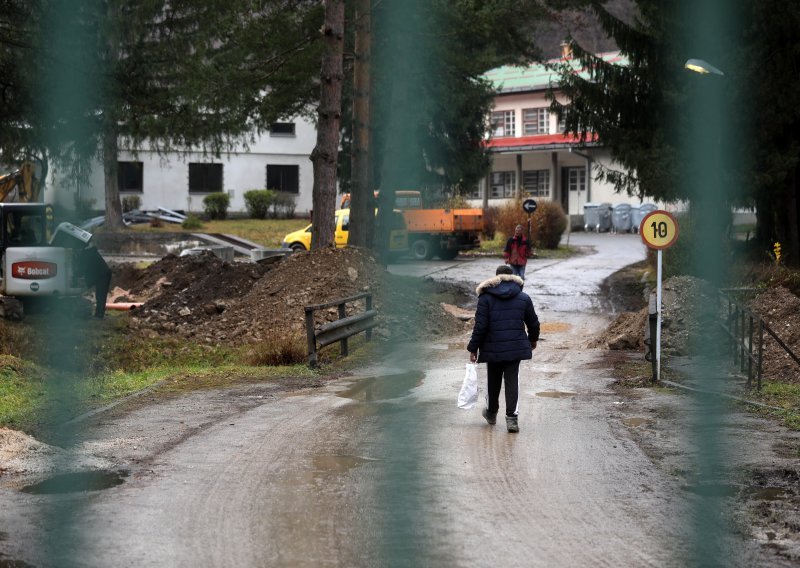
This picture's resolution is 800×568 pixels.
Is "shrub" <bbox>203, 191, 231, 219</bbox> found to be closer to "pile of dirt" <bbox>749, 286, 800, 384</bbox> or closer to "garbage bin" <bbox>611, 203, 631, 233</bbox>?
"garbage bin" <bbox>611, 203, 631, 233</bbox>

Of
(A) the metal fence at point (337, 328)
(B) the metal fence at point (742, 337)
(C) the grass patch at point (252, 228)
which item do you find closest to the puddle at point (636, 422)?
(B) the metal fence at point (742, 337)

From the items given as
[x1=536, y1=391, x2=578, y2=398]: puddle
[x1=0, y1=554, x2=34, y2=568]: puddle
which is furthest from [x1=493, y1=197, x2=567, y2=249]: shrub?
[x1=0, y1=554, x2=34, y2=568]: puddle

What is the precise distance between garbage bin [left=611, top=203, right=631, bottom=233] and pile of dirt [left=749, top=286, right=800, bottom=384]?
37.0 meters

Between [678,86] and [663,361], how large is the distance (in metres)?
9.73

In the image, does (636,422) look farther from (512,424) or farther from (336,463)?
(336,463)

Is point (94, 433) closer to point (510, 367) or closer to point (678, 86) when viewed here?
point (510, 367)

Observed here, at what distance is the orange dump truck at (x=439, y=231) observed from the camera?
122 feet

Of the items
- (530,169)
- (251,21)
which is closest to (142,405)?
(251,21)

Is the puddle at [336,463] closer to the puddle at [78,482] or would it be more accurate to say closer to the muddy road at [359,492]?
the muddy road at [359,492]

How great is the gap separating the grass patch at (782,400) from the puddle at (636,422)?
1.09 m

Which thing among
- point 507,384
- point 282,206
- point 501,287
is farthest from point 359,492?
point 282,206

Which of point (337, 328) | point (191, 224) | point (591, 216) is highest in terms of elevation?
point (591, 216)

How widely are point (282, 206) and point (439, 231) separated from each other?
57.6ft

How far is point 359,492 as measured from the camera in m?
7.31
